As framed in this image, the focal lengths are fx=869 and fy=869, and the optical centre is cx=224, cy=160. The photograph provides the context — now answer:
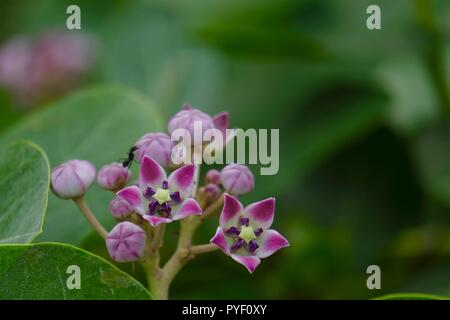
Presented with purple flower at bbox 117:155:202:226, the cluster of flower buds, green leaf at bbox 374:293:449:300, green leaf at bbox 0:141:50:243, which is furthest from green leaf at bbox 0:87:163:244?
the cluster of flower buds

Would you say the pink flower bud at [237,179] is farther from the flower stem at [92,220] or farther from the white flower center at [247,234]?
the flower stem at [92,220]

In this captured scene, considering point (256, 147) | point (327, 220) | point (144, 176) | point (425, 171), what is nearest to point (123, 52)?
point (327, 220)

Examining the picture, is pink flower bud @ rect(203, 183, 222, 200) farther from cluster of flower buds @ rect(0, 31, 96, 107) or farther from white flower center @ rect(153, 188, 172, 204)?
cluster of flower buds @ rect(0, 31, 96, 107)

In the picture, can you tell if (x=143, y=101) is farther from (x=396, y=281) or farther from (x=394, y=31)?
(x=394, y=31)

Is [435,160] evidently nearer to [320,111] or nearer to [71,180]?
[320,111]

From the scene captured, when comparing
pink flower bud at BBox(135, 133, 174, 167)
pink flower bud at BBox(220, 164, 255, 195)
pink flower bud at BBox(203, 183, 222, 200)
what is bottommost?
pink flower bud at BBox(203, 183, 222, 200)
